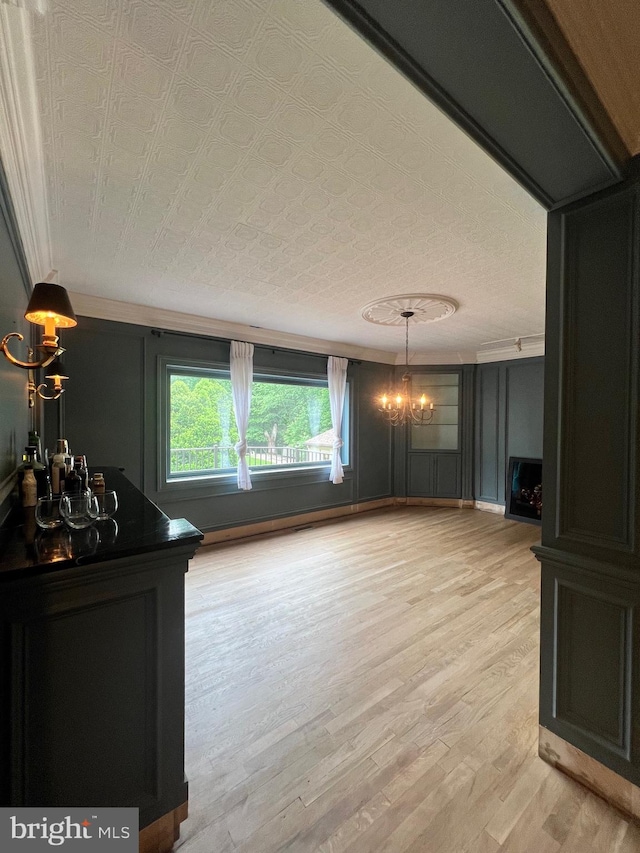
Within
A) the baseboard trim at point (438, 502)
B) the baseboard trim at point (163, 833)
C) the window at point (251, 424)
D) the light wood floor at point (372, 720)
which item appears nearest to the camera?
the baseboard trim at point (163, 833)

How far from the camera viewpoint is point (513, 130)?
1.11 metres

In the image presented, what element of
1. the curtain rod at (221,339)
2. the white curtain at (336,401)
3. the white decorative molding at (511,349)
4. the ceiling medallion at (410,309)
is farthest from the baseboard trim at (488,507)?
the curtain rod at (221,339)

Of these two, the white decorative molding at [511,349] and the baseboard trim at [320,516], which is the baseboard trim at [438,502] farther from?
the white decorative molding at [511,349]

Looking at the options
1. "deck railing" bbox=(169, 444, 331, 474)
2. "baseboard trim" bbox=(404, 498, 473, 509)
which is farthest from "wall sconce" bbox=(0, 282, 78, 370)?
"baseboard trim" bbox=(404, 498, 473, 509)

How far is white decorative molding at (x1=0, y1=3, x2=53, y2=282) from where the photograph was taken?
1.07m

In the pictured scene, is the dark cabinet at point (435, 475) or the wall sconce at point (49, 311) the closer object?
the wall sconce at point (49, 311)

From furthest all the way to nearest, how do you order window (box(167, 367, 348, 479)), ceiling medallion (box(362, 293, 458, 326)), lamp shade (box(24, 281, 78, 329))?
window (box(167, 367, 348, 479))
ceiling medallion (box(362, 293, 458, 326))
lamp shade (box(24, 281, 78, 329))

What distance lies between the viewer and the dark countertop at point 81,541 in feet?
3.18

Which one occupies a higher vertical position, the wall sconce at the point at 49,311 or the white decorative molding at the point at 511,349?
the white decorative molding at the point at 511,349

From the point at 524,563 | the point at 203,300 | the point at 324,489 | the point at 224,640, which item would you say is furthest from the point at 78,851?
the point at 324,489

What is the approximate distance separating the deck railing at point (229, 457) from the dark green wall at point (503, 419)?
8.97ft

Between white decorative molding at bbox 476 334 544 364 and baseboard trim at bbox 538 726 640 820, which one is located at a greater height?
white decorative molding at bbox 476 334 544 364

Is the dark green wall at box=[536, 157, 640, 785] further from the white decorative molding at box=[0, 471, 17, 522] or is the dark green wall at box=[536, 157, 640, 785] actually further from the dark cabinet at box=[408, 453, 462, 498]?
the dark cabinet at box=[408, 453, 462, 498]

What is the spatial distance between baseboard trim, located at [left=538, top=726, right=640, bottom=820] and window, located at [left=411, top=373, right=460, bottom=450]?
5111 mm
